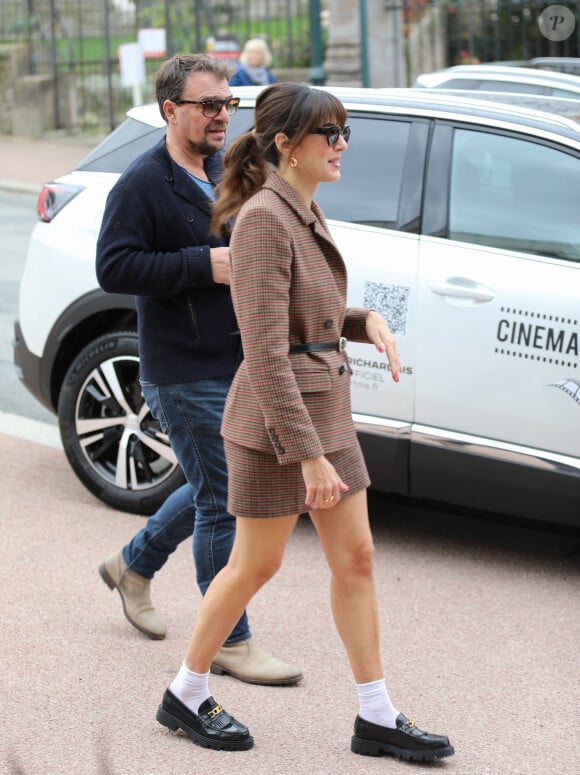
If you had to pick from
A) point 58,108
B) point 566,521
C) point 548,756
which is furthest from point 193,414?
point 58,108

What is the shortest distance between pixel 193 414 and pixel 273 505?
1.97 feet

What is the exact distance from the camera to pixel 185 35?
20.9 m

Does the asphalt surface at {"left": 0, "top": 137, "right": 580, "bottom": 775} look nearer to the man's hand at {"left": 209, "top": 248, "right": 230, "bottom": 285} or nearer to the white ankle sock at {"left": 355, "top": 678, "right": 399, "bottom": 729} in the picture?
the white ankle sock at {"left": 355, "top": 678, "right": 399, "bottom": 729}

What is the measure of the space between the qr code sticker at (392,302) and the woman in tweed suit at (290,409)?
1280mm

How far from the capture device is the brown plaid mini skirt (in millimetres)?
3301

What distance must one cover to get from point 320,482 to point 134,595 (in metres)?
1.40

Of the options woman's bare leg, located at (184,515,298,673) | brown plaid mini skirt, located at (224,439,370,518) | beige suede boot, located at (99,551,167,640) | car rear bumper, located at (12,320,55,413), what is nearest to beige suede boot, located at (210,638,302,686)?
beige suede boot, located at (99,551,167,640)

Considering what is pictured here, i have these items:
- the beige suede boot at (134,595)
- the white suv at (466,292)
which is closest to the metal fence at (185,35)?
the white suv at (466,292)

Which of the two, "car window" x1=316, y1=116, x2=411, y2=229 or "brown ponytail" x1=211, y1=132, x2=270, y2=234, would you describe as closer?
"brown ponytail" x1=211, y1=132, x2=270, y2=234

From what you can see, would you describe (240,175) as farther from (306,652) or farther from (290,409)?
(306,652)

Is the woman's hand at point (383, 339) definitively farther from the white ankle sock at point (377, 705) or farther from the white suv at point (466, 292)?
the white suv at point (466, 292)

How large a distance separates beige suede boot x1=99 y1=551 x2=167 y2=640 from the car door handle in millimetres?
1503

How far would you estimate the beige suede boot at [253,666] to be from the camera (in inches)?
156

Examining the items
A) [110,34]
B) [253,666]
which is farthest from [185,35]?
[253,666]
